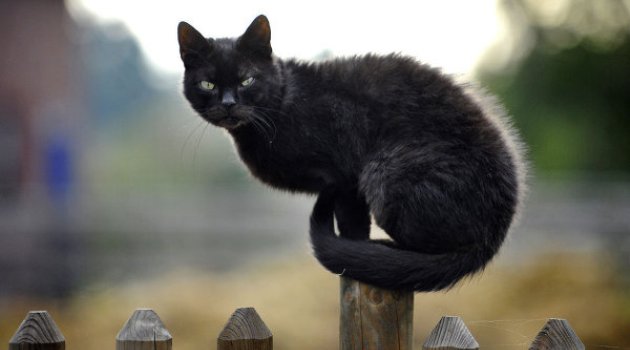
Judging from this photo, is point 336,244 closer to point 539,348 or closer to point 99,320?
point 539,348

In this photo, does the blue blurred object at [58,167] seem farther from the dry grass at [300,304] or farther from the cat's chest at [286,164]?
the cat's chest at [286,164]

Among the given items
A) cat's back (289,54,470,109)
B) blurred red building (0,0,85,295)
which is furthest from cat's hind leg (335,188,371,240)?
blurred red building (0,0,85,295)

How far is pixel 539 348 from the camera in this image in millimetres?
1723

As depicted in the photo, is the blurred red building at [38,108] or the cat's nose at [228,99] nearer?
the cat's nose at [228,99]

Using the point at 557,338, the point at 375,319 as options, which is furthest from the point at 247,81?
the point at 557,338

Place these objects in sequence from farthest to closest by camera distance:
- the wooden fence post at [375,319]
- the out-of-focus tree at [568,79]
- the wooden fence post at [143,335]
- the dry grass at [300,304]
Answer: the out-of-focus tree at [568,79], the dry grass at [300,304], the wooden fence post at [375,319], the wooden fence post at [143,335]

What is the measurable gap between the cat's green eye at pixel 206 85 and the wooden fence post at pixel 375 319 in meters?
0.79

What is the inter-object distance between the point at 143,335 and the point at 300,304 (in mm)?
2999

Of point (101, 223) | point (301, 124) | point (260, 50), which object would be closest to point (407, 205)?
point (301, 124)

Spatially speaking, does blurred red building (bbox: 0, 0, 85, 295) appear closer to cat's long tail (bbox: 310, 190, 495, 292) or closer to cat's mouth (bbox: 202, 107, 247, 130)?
cat's mouth (bbox: 202, 107, 247, 130)

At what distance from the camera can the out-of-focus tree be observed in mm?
8430

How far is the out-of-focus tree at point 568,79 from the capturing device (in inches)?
332

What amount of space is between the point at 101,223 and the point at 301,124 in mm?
5319

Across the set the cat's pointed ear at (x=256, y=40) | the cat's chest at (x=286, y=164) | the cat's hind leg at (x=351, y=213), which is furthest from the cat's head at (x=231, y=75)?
the cat's hind leg at (x=351, y=213)
